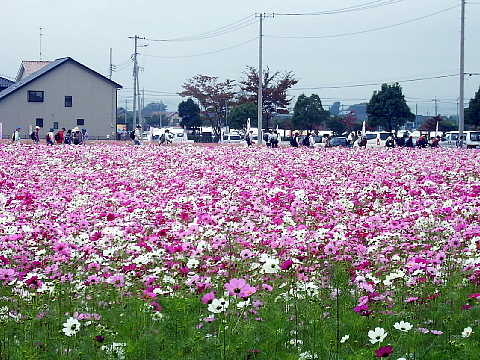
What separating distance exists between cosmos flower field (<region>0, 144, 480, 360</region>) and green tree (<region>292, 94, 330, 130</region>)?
57585 millimetres

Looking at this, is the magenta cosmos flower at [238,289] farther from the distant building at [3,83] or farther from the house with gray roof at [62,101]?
the distant building at [3,83]

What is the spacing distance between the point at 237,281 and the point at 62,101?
176 ft

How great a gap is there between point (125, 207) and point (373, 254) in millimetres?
3163

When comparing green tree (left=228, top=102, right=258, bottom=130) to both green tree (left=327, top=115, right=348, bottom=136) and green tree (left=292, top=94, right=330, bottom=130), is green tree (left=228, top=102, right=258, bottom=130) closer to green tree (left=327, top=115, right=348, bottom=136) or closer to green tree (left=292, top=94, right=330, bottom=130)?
green tree (left=292, top=94, right=330, bottom=130)

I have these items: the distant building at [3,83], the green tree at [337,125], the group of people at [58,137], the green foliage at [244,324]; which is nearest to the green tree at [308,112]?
the green tree at [337,125]

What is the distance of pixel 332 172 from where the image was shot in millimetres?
13969

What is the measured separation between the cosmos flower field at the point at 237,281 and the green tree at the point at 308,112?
57.6 metres

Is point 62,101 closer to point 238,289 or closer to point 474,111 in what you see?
point 474,111

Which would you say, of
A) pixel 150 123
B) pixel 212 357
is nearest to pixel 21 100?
pixel 212 357

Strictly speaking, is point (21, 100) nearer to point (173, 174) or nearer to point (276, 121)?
point (276, 121)

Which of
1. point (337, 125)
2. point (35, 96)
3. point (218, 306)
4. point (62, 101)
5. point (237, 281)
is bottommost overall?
point (218, 306)

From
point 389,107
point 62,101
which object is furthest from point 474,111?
point 62,101

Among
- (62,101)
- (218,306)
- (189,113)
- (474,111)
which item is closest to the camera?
(218,306)

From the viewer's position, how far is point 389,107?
5947 centimetres
